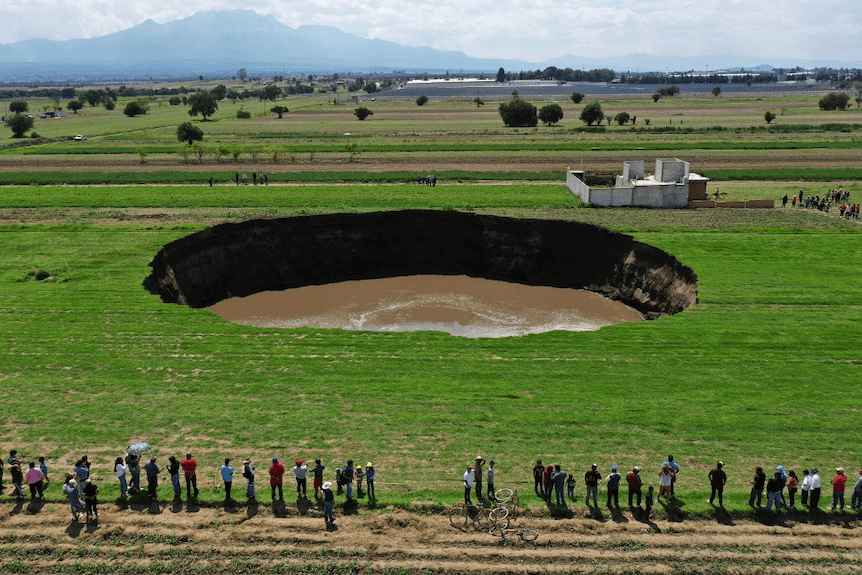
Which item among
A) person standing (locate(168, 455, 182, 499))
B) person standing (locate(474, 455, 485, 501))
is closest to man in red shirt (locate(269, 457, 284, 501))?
person standing (locate(168, 455, 182, 499))

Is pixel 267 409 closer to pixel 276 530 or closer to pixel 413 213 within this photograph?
pixel 276 530

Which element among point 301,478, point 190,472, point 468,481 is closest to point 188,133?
point 190,472

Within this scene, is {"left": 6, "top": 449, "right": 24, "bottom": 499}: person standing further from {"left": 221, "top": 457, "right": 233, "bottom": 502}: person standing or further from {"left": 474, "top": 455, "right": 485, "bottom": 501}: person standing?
{"left": 474, "top": 455, "right": 485, "bottom": 501}: person standing

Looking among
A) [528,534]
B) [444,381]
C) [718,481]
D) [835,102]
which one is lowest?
[528,534]

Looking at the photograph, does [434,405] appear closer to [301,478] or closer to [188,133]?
[301,478]

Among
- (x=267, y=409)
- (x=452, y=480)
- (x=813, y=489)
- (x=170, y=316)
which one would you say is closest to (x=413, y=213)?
(x=170, y=316)
